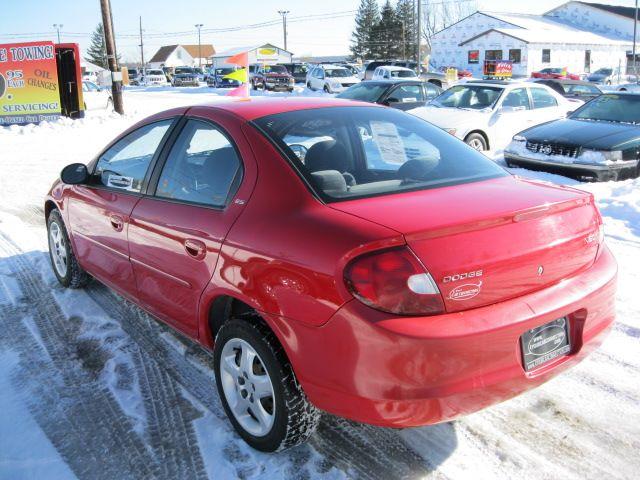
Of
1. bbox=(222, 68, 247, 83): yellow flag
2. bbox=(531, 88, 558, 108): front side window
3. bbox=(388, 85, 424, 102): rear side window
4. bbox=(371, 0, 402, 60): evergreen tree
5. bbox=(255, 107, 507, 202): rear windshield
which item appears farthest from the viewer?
bbox=(371, 0, 402, 60): evergreen tree

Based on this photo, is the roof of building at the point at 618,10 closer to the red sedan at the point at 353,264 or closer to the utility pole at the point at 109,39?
the utility pole at the point at 109,39

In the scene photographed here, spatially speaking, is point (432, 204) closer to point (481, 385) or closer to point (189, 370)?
point (481, 385)

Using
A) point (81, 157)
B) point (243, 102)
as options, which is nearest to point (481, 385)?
point (243, 102)

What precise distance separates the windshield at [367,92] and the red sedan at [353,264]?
9960 mm

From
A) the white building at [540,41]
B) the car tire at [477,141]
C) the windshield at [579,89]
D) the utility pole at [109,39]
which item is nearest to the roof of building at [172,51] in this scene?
the white building at [540,41]

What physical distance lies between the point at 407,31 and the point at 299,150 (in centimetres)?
7886

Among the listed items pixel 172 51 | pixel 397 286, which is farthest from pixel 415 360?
pixel 172 51

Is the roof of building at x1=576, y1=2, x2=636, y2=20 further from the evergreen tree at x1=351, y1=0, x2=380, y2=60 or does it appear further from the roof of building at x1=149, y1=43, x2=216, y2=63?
the roof of building at x1=149, y1=43, x2=216, y2=63

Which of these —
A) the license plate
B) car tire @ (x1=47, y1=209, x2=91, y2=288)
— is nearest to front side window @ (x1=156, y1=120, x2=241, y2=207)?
the license plate

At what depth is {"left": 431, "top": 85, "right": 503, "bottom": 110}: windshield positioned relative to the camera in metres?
11.4

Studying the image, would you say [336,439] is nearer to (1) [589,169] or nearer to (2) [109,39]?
(1) [589,169]

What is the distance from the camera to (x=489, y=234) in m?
2.40

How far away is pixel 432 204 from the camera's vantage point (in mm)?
2578

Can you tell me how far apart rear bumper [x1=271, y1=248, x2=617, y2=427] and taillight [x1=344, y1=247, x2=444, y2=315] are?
0.04 meters
